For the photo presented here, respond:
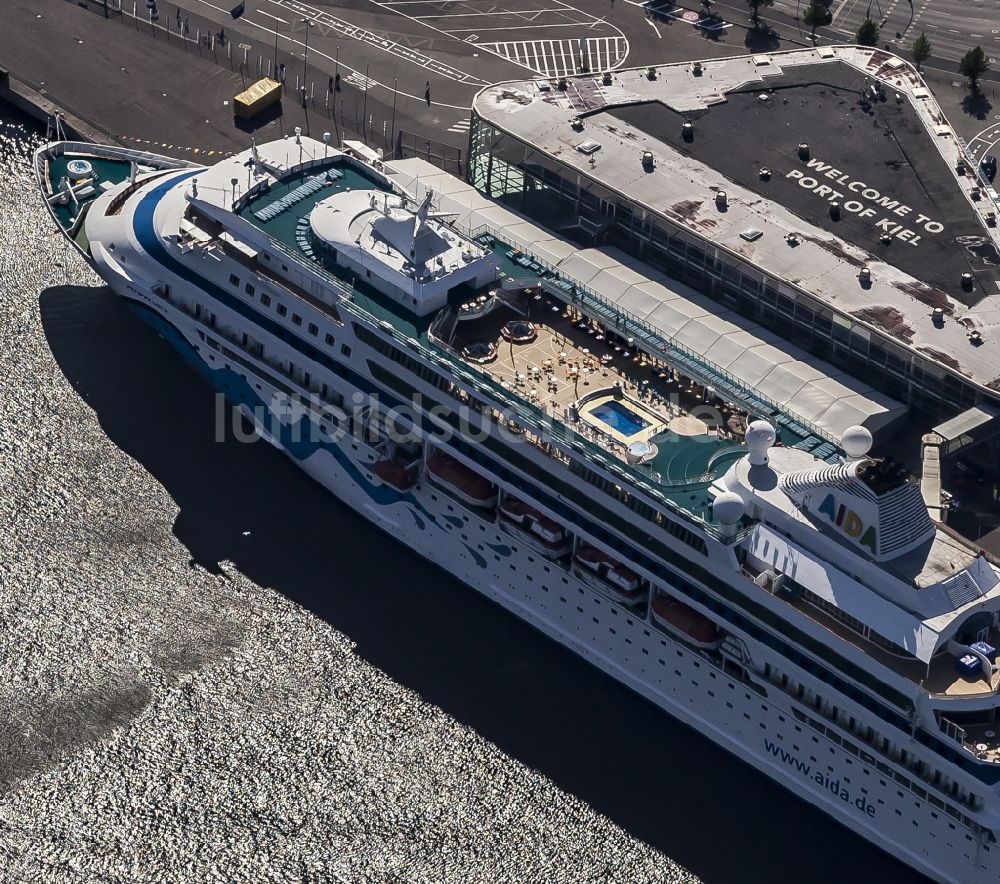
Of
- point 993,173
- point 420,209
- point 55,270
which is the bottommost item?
point 55,270

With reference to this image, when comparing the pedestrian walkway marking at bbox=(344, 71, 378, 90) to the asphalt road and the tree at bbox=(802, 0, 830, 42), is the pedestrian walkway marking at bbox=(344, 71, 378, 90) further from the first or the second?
the tree at bbox=(802, 0, 830, 42)

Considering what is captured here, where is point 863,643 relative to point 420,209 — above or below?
below

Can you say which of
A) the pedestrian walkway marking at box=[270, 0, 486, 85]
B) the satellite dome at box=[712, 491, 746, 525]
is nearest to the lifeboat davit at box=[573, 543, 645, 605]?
the satellite dome at box=[712, 491, 746, 525]

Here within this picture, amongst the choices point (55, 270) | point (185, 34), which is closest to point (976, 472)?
point (55, 270)

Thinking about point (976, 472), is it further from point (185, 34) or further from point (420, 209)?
point (185, 34)

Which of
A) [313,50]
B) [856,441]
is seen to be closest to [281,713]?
[856,441]

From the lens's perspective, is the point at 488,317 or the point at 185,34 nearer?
the point at 488,317
